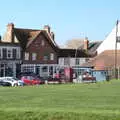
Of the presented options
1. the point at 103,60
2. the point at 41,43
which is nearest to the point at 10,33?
the point at 41,43

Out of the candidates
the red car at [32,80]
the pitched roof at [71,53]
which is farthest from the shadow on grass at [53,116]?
the pitched roof at [71,53]

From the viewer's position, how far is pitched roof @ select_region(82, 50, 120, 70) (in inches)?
4294

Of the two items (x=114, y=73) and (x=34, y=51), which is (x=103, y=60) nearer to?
(x=34, y=51)

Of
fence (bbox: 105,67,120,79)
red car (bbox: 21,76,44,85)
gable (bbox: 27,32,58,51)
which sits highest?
gable (bbox: 27,32,58,51)

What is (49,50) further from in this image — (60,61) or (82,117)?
(82,117)

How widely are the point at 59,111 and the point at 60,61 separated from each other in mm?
96468

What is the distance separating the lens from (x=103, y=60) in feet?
368

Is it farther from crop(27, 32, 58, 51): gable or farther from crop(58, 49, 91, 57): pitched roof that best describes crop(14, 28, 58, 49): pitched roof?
crop(58, 49, 91, 57): pitched roof

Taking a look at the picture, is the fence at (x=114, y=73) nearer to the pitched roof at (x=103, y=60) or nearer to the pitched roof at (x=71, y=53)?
the pitched roof at (x=103, y=60)

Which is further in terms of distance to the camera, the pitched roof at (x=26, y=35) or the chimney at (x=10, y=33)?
the pitched roof at (x=26, y=35)

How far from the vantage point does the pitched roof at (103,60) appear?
109m

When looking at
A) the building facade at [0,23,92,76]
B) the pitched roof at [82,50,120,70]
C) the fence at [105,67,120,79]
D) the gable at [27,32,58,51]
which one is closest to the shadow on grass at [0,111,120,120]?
the fence at [105,67,120,79]

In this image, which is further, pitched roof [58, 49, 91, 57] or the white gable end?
pitched roof [58, 49, 91, 57]

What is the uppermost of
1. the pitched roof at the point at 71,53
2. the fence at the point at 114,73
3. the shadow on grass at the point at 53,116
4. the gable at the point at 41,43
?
the gable at the point at 41,43
